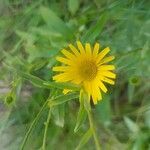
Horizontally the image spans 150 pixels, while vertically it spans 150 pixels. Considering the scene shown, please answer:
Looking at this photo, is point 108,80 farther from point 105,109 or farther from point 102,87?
point 105,109

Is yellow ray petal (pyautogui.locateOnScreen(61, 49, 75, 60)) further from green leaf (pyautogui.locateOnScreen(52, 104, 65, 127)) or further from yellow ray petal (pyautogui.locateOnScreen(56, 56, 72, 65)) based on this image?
green leaf (pyautogui.locateOnScreen(52, 104, 65, 127))

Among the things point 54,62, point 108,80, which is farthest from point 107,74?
point 54,62

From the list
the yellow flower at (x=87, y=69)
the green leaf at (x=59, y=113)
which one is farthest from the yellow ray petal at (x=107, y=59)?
the green leaf at (x=59, y=113)

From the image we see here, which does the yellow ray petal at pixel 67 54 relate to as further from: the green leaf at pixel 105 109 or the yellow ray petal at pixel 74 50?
the green leaf at pixel 105 109

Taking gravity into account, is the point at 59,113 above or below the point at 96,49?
below

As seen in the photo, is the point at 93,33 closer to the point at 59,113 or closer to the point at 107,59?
the point at 107,59

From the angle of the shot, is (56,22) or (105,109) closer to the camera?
(56,22)

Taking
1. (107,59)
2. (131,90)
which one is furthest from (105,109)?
(107,59)
